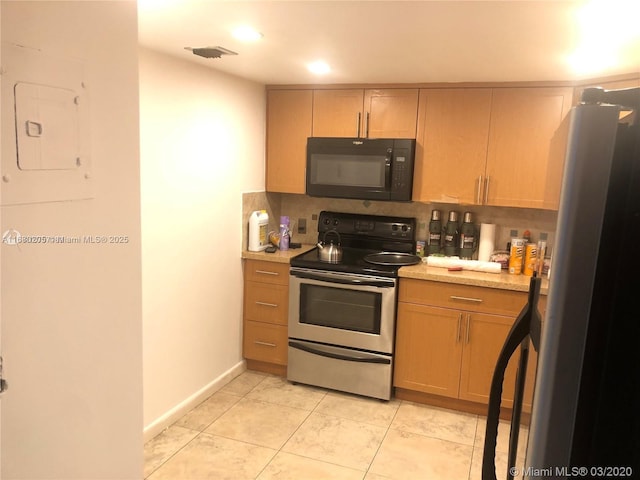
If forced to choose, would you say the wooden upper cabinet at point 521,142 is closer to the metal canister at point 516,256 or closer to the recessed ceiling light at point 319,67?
the metal canister at point 516,256

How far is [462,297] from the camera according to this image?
10.2 feet

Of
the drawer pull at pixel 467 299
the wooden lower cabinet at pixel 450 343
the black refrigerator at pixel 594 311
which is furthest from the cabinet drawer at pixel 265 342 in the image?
the black refrigerator at pixel 594 311

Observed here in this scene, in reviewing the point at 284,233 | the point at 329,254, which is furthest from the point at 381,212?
the point at 284,233

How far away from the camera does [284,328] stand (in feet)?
11.8

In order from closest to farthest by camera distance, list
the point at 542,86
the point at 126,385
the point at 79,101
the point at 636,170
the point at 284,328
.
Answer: the point at 636,170 → the point at 79,101 → the point at 126,385 → the point at 542,86 → the point at 284,328

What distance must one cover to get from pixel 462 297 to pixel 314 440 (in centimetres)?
123

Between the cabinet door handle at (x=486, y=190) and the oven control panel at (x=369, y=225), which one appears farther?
the oven control panel at (x=369, y=225)

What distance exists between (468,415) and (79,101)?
9.80 feet

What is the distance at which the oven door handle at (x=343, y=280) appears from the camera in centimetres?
318

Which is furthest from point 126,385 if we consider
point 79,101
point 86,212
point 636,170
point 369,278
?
point 369,278

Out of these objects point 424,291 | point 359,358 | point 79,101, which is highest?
point 79,101

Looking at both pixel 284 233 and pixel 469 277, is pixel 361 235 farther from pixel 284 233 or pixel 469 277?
pixel 469 277

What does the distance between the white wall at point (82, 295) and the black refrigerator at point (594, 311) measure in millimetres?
908

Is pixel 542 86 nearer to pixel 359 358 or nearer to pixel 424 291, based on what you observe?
pixel 424 291
